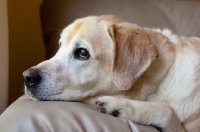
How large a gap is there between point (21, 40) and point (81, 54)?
4.81 feet

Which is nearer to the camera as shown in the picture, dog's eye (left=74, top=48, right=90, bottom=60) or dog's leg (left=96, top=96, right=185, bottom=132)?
dog's leg (left=96, top=96, right=185, bottom=132)

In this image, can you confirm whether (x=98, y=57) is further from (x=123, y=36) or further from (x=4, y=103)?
(x=4, y=103)

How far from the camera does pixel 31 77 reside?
139 cm

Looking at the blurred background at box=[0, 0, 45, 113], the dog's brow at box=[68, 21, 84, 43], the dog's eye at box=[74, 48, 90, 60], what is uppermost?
the dog's brow at box=[68, 21, 84, 43]

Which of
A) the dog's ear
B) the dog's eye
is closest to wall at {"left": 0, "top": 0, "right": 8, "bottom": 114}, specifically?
the dog's eye

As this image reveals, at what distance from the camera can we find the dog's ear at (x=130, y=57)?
1.41 metres

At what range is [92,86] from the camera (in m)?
1.46

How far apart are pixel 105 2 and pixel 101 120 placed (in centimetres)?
115

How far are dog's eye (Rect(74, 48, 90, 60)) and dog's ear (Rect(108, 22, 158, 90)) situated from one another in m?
0.12

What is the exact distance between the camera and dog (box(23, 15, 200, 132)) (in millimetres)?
1391

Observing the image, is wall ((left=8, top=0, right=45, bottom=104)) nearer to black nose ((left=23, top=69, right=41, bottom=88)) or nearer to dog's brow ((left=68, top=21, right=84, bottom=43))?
dog's brow ((left=68, top=21, right=84, bottom=43))

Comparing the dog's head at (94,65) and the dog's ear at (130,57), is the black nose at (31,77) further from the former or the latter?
the dog's ear at (130,57)

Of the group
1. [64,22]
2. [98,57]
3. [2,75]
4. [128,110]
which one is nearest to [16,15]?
[64,22]

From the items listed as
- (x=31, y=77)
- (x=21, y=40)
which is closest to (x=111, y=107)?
(x=31, y=77)
